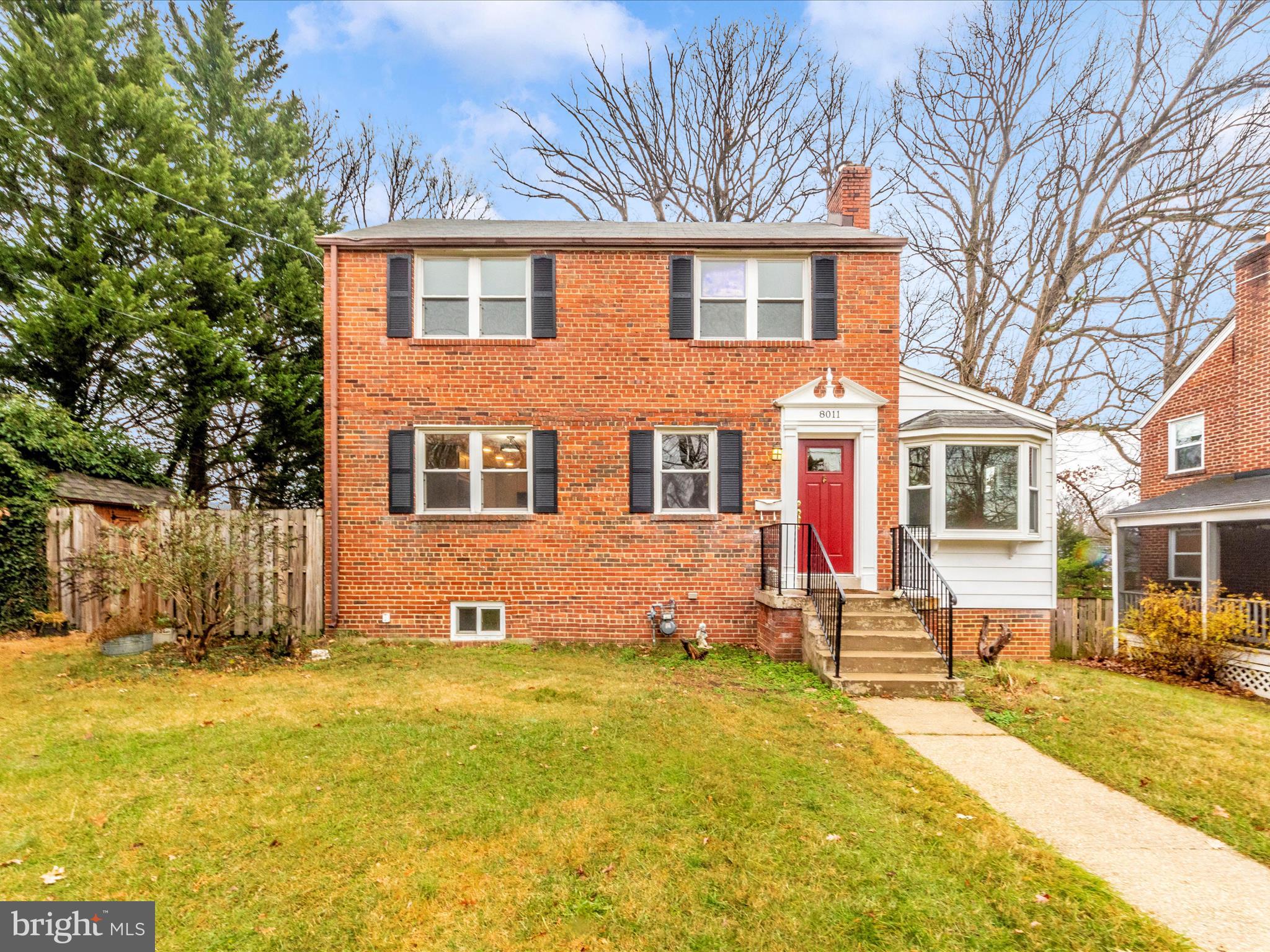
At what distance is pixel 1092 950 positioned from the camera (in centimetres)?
249

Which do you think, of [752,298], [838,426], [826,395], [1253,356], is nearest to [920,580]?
[838,426]

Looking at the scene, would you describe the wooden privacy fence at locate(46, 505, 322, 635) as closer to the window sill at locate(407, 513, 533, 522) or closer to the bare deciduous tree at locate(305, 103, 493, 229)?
the window sill at locate(407, 513, 533, 522)

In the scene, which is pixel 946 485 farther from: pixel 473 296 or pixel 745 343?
pixel 473 296

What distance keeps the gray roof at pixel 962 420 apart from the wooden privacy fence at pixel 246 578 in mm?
9315

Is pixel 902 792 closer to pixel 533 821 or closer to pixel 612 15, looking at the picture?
pixel 533 821

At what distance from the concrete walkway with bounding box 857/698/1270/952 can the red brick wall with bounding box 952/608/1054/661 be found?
415cm

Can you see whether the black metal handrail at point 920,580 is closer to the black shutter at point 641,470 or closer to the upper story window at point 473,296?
the black shutter at point 641,470

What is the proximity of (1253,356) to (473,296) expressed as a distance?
14.3 m

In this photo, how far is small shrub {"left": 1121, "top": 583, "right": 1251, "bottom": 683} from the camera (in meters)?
8.69

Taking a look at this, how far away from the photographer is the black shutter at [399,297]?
8.70 meters

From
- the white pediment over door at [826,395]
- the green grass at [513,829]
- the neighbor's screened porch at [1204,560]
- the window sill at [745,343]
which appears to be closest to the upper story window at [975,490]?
the white pediment over door at [826,395]

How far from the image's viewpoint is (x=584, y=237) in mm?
8781

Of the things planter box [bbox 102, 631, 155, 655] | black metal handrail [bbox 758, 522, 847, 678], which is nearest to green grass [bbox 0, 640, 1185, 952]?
planter box [bbox 102, 631, 155, 655]

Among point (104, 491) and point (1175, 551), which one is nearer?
point (104, 491)
